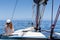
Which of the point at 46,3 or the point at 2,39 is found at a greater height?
the point at 46,3

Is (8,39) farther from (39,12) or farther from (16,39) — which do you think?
(39,12)

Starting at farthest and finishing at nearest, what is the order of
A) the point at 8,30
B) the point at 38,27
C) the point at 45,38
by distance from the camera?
the point at 38,27 → the point at 8,30 → the point at 45,38

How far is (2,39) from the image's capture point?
28.6 ft

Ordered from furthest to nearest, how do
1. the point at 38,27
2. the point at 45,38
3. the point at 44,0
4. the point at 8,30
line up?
the point at 38,27, the point at 44,0, the point at 8,30, the point at 45,38

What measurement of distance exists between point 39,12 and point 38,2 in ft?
2.03

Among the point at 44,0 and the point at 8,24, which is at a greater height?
the point at 44,0

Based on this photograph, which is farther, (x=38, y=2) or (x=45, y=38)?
(x=38, y=2)

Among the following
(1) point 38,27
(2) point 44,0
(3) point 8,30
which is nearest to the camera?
(3) point 8,30

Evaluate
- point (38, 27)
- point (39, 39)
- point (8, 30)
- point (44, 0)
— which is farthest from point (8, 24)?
point (38, 27)

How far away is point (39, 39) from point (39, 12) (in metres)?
4.81

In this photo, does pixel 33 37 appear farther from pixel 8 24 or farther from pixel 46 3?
pixel 46 3

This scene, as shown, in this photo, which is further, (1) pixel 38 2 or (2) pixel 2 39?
(1) pixel 38 2

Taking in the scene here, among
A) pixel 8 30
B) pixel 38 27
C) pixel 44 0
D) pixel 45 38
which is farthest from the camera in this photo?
pixel 38 27

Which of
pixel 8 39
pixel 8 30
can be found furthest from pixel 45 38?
pixel 8 30
